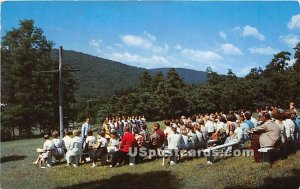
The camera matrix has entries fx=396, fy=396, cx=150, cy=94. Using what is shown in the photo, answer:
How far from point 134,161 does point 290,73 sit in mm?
6406

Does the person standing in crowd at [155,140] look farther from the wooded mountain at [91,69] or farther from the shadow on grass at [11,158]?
the shadow on grass at [11,158]

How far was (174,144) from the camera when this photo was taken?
11805 millimetres

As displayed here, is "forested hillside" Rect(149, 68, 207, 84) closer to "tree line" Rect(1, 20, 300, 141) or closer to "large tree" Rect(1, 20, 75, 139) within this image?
"tree line" Rect(1, 20, 300, 141)

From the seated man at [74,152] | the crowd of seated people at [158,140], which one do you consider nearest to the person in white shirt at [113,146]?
the crowd of seated people at [158,140]

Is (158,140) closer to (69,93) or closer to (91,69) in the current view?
(91,69)

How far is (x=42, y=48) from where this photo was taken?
18.6m

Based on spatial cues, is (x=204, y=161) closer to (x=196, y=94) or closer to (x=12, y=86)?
(x=12, y=86)

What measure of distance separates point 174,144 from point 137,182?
2327mm

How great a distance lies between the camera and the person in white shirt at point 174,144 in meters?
11.7

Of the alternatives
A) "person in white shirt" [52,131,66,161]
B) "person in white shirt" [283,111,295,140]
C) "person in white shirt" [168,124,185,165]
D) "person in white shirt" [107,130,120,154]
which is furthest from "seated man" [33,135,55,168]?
"person in white shirt" [283,111,295,140]

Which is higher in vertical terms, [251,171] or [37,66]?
[37,66]

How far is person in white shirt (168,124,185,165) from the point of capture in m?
11.7

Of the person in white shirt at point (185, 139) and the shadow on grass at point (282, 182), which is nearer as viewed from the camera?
the shadow on grass at point (282, 182)

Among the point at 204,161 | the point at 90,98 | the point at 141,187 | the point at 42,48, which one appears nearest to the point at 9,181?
the point at 141,187
